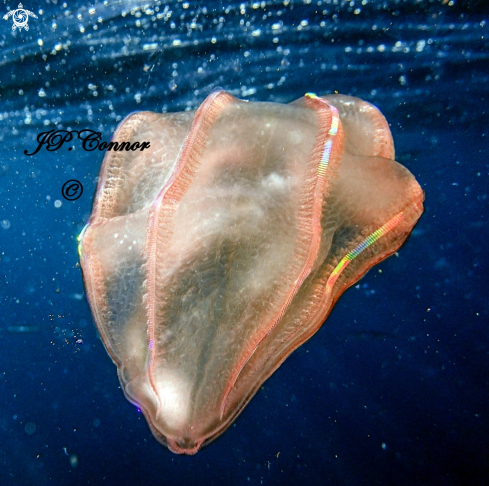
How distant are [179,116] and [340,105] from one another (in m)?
0.86

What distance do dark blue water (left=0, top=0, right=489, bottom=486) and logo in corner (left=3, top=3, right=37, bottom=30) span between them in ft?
0.14

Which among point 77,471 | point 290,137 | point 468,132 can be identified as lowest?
point 77,471

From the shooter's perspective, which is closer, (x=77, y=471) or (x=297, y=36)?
(x=297, y=36)

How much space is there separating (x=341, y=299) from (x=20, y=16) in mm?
3445

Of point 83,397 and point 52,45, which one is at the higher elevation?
point 52,45

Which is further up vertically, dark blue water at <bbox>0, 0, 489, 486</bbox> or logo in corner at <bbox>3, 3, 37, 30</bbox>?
logo in corner at <bbox>3, 3, 37, 30</bbox>

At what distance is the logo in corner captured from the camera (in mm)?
2796

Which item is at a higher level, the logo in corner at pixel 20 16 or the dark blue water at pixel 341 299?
the logo in corner at pixel 20 16

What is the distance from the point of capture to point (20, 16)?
285cm

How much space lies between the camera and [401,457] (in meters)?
3.80

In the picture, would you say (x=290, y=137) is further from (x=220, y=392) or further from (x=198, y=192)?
(x=220, y=392)

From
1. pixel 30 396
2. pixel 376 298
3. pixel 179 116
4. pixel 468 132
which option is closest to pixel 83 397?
pixel 30 396

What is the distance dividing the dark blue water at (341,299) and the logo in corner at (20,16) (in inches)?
1.7

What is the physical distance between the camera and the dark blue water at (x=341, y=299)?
8.89 feet
